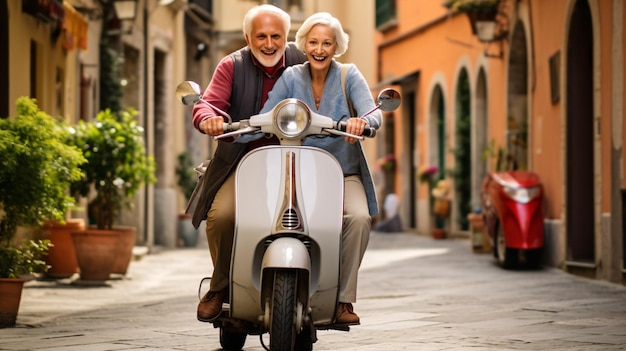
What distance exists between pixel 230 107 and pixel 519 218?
26.0 ft

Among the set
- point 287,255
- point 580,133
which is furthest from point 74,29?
point 287,255

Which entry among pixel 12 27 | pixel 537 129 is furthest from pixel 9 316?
pixel 537 129

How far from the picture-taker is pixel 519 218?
1406cm

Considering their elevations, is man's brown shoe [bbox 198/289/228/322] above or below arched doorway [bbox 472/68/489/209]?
below

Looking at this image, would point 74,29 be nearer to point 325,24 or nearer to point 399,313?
point 399,313

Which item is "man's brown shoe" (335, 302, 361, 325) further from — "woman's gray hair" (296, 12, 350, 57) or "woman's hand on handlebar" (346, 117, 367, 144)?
"woman's gray hair" (296, 12, 350, 57)

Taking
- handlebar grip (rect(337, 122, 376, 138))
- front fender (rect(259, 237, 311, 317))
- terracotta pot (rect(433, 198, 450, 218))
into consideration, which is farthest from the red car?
terracotta pot (rect(433, 198, 450, 218))

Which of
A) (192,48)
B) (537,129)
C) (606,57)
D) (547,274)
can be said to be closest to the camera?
(606,57)

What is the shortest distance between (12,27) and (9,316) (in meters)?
4.91

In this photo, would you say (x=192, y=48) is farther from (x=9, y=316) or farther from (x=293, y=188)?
(x=293, y=188)

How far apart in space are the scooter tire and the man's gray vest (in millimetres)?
740

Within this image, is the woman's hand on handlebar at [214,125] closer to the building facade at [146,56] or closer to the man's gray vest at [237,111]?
the man's gray vest at [237,111]

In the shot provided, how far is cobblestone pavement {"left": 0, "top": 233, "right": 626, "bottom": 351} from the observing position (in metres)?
7.38

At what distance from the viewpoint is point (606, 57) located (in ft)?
40.8
